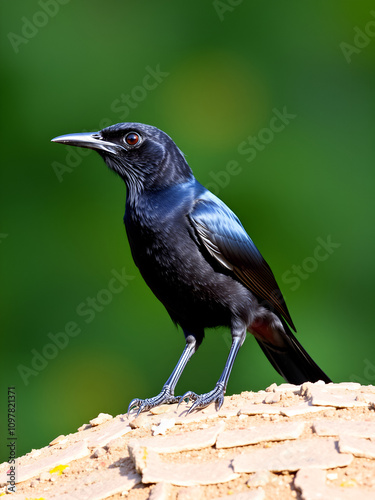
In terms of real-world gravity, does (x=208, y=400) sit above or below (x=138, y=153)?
below

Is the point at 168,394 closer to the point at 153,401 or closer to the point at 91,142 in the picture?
the point at 153,401

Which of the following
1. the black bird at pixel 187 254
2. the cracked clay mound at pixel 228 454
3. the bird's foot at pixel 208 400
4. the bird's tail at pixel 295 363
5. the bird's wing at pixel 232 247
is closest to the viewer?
the cracked clay mound at pixel 228 454

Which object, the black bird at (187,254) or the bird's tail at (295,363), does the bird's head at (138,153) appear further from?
the bird's tail at (295,363)

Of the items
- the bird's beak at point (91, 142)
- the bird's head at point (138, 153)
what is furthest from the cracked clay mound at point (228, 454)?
the bird's beak at point (91, 142)

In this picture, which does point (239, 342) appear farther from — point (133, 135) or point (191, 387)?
point (191, 387)

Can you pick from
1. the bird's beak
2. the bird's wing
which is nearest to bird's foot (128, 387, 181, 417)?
the bird's wing

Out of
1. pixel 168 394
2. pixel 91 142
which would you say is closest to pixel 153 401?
pixel 168 394

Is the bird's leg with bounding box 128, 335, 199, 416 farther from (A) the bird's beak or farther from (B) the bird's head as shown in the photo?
(A) the bird's beak
